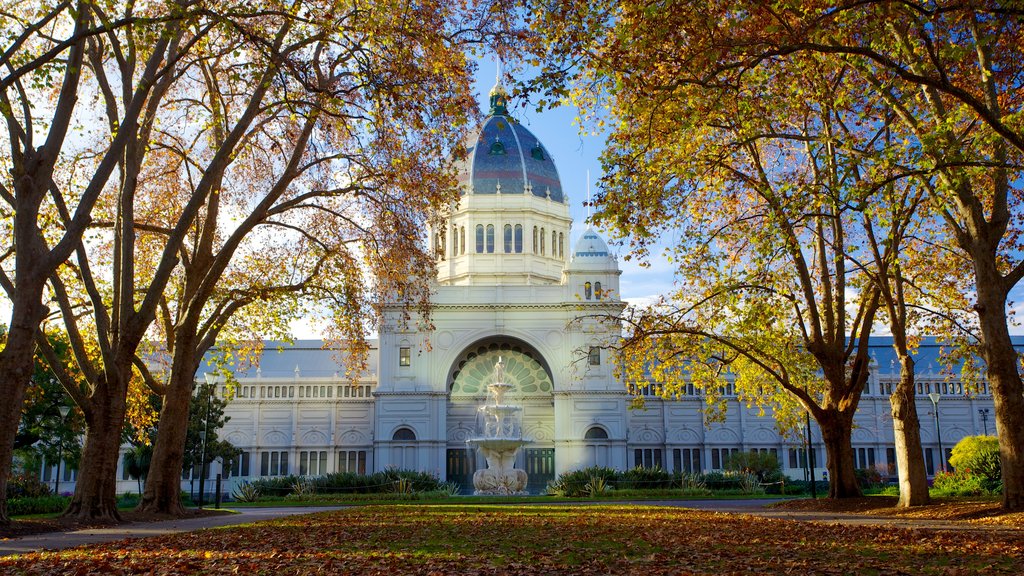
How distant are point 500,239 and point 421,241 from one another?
47.5m

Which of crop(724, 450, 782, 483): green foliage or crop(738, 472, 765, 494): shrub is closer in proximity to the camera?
crop(738, 472, 765, 494): shrub

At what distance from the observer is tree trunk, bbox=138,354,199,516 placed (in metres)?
22.1

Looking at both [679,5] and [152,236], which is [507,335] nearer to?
[152,236]

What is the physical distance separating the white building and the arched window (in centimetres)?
8

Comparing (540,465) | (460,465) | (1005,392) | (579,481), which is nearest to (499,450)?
(579,481)

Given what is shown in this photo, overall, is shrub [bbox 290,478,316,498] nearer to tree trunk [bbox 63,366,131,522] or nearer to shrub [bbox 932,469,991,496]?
tree trunk [bbox 63,366,131,522]

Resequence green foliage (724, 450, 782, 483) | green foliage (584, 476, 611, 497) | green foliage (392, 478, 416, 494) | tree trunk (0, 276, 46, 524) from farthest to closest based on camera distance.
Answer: green foliage (724, 450, 782, 483)
green foliage (392, 478, 416, 494)
green foliage (584, 476, 611, 497)
tree trunk (0, 276, 46, 524)

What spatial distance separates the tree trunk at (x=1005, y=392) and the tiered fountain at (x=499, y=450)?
29902 millimetres

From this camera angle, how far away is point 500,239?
2751 inches

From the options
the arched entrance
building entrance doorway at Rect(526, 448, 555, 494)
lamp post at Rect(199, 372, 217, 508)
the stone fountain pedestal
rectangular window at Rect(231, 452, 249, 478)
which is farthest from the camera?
rectangular window at Rect(231, 452, 249, 478)

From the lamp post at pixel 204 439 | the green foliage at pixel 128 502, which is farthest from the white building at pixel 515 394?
the green foliage at pixel 128 502

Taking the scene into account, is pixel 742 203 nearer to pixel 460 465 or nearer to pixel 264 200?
pixel 264 200

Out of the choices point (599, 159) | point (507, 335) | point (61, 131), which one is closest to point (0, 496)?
point (61, 131)

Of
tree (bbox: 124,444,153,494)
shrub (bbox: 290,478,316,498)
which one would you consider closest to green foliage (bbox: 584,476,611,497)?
shrub (bbox: 290,478,316,498)
